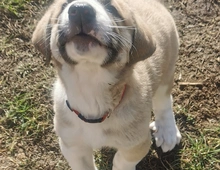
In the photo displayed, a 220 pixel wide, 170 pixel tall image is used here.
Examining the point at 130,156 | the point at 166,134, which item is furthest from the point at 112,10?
the point at 166,134

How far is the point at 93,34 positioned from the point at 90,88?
533mm

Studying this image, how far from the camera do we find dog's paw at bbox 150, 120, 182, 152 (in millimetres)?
4617

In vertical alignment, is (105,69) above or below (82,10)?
below

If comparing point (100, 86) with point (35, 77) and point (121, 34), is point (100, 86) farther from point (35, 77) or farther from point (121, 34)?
point (35, 77)

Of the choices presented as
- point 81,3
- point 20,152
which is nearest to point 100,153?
point 20,152

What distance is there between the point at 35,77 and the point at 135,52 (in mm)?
2083

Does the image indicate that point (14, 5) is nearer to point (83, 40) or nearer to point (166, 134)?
Answer: point (166, 134)

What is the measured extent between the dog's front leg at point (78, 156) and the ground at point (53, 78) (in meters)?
0.57

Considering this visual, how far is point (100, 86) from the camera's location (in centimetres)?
334

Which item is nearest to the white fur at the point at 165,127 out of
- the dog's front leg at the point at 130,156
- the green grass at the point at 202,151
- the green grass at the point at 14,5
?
the green grass at the point at 202,151

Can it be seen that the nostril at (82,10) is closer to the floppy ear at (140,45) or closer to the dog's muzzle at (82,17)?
the dog's muzzle at (82,17)

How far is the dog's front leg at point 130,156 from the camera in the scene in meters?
3.72

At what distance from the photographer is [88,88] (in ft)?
11.0

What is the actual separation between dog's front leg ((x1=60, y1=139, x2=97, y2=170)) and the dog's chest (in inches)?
17.7
